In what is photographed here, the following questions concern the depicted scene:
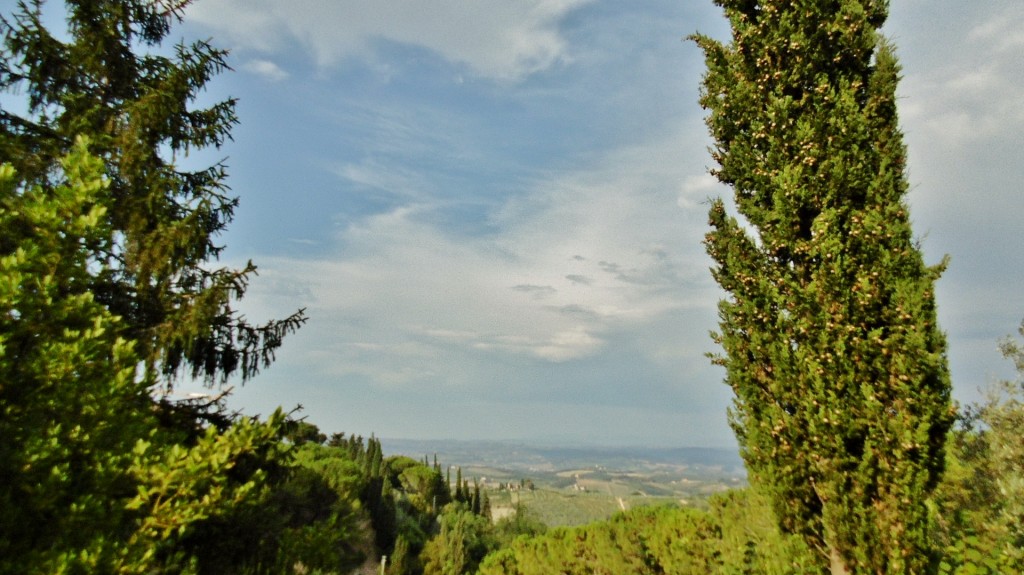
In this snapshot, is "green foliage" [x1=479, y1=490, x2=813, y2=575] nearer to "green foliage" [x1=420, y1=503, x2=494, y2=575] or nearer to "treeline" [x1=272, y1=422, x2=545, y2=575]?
"treeline" [x1=272, y1=422, x2=545, y2=575]

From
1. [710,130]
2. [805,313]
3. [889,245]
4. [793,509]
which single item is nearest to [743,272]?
[805,313]

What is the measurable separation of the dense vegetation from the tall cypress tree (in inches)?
1.3

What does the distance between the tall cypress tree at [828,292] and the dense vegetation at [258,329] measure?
0.11ft

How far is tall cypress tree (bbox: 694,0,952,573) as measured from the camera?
6785 millimetres

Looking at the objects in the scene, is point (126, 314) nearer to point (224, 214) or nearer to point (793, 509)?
point (224, 214)

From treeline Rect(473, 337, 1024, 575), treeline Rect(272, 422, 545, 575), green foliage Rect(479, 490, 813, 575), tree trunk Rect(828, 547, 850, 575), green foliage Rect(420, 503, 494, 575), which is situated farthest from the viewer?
green foliage Rect(420, 503, 494, 575)

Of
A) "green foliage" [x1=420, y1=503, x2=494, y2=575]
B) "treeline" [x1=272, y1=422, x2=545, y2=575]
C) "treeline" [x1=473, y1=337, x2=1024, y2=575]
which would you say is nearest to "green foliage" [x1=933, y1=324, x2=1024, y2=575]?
"treeline" [x1=473, y1=337, x2=1024, y2=575]

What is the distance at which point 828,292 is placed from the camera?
7.39m

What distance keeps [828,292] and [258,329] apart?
10.0 m

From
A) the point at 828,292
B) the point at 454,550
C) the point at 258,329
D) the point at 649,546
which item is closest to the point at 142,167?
the point at 258,329

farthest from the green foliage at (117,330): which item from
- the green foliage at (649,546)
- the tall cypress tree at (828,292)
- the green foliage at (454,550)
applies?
the green foliage at (454,550)

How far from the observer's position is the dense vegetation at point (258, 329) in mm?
5277

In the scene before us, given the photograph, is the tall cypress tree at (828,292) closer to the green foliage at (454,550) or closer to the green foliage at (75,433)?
the green foliage at (75,433)

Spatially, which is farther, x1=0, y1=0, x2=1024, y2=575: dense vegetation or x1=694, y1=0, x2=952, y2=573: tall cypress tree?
x1=694, y1=0, x2=952, y2=573: tall cypress tree
